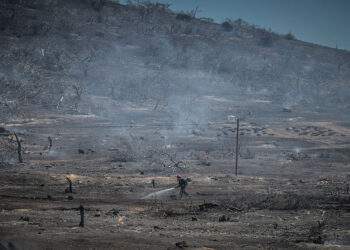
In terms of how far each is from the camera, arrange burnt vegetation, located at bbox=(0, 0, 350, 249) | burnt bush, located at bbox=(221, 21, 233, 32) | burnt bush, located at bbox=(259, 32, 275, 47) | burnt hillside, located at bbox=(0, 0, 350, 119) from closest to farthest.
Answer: burnt vegetation, located at bbox=(0, 0, 350, 249)
burnt hillside, located at bbox=(0, 0, 350, 119)
burnt bush, located at bbox=(259, 32, 275, 47)
burnt bush, located at bbox=(221, 21, 233, 32)

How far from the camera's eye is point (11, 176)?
19.0 meters

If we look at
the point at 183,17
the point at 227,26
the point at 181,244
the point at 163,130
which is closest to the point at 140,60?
the point at 163,130

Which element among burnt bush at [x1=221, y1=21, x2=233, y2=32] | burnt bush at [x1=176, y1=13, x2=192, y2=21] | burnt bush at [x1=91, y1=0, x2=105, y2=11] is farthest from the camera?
burnt bush at [x1=221, y1=21, x2=233, y2=32]

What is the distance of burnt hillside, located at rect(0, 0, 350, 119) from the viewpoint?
149ft

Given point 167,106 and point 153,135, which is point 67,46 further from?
point 153,135

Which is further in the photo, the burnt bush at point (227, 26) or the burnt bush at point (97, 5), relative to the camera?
the burnt bush at point (227, 26)

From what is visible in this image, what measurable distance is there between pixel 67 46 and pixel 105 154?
1287 inches

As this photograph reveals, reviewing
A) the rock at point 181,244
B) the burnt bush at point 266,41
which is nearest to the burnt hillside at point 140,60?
the burnt bush at point 266,41

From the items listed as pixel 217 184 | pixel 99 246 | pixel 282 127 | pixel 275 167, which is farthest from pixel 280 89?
pixel 99 246

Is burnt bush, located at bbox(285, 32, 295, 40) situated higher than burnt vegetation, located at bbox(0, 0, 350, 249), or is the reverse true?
burnt bush, located at bbox(285, 32, 295, 40)

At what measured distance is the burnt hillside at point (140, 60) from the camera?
45.4 metres

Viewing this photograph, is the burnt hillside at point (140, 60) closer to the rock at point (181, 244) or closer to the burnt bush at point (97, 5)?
the burnt bush at point (97, 5)

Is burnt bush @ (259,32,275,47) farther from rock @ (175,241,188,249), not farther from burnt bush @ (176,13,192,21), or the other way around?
rock @ (175,241,188,249)

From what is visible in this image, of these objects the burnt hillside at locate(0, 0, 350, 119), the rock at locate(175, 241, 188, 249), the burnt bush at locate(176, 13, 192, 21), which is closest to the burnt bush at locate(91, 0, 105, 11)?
the burnt hillside at locate(0, 0, 350, 119)
